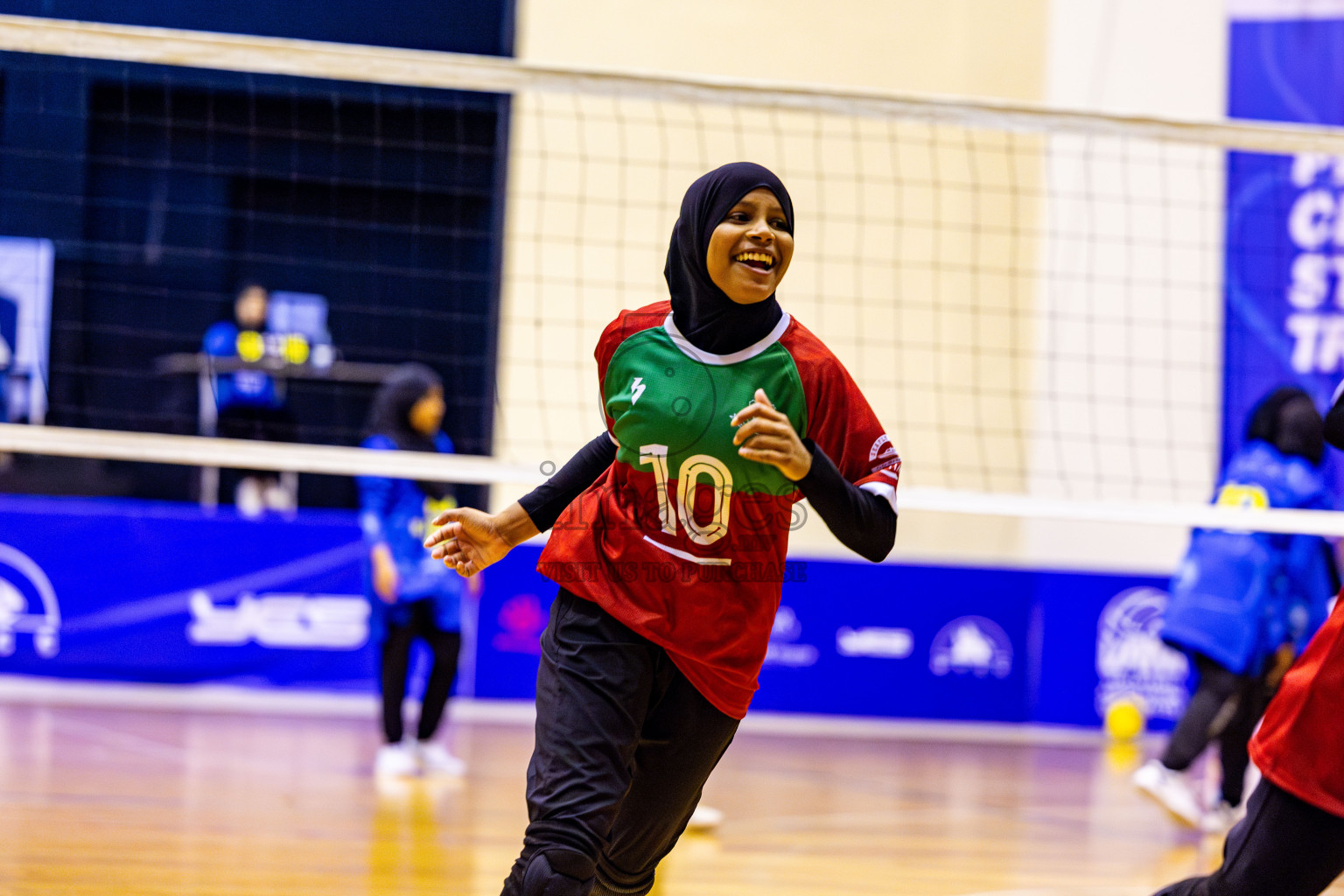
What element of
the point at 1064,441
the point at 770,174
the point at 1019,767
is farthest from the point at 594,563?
the point at 1064,441

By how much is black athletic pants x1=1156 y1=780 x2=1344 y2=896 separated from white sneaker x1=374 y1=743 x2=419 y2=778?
167 inches

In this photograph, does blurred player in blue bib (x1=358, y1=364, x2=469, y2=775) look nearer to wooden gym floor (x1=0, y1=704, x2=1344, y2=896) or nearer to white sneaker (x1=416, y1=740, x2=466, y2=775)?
white sneaker (x1=416, y1=740, x2=466, y2=775)

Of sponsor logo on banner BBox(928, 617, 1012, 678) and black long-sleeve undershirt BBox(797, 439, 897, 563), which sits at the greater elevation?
black long-sleeve undershirt BBox(797, 439, 897, 563)

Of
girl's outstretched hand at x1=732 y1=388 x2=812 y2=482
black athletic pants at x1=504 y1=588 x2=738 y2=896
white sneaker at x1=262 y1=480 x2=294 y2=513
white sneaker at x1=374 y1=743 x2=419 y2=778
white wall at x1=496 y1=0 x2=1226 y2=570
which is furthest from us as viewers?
white sneaker at x1=262 y1=480 x2=294 y2=513

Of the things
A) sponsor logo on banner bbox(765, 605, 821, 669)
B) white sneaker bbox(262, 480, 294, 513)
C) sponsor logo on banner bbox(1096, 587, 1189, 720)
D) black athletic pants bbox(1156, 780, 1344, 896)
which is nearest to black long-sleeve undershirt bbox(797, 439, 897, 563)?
black athletic pants bbox(1156, 780, 1344, 896)

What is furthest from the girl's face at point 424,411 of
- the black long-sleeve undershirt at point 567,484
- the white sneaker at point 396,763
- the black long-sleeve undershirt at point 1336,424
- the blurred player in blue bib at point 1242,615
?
the black long-sleeve undershirt at point 1336,424

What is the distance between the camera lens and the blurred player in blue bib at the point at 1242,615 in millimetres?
5352

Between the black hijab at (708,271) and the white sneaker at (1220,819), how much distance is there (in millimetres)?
4045

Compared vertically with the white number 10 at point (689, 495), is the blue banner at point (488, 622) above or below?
below

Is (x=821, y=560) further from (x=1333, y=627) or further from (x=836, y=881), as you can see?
(x=1333, y=627)

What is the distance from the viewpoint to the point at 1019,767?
709 cm

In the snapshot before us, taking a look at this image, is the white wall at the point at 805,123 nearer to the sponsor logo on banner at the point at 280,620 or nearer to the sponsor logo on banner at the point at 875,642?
the sponsor logo on banner at the point at 875,642

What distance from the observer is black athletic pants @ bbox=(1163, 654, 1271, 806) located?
537cm

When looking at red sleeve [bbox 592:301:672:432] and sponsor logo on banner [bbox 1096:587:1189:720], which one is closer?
red sleeve [bbox 592:301:672:432]
